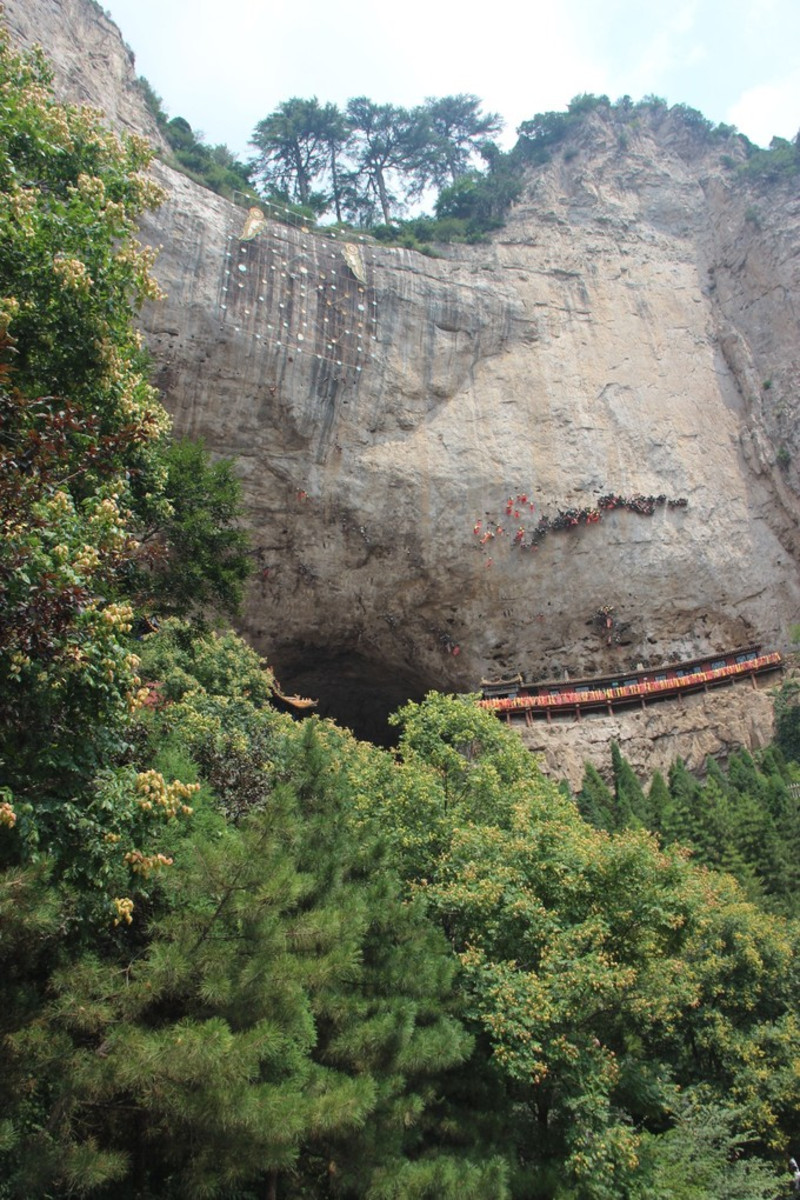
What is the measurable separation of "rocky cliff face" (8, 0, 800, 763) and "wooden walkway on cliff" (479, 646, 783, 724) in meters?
0.76

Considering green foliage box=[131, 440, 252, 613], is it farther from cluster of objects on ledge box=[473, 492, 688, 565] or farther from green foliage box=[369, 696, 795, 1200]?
cluster of objects on ledge box=[473, 492, 688, 565]

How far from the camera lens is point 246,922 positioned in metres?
5.97

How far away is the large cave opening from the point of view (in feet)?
102

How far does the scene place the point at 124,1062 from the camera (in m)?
5.11

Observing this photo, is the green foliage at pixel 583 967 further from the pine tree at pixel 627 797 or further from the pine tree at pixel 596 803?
the pine tree at pixel 596 803

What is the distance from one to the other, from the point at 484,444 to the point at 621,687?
32.8 ft

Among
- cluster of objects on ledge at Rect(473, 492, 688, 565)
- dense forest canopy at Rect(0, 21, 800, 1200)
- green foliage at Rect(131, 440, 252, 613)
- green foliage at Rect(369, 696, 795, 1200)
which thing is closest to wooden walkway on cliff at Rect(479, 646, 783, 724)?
cluster of objects on ledge at Rect(473, 492, 688, 565)

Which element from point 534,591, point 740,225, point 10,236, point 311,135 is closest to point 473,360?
point 534,591

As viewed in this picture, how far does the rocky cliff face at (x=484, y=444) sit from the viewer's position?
2722cm

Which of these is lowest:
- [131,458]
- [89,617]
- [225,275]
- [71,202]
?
[89,617]

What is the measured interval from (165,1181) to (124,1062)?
1.78 metres

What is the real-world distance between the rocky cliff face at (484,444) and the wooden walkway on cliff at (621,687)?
76cm

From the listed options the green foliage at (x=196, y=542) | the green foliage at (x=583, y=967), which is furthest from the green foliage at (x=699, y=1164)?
the green foliage at (x=196, y=542)

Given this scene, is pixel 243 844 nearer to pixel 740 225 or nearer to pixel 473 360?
pixel 473 360
